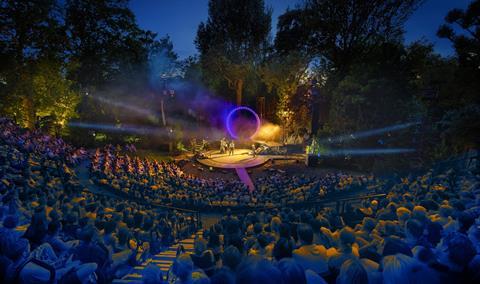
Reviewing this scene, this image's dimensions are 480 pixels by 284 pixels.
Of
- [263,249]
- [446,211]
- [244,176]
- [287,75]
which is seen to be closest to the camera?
[263,249]

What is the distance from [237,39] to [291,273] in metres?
34.5

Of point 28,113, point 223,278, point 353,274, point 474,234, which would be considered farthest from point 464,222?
point 28,113

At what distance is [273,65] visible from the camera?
29.9 meters

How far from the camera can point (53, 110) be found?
18.8m

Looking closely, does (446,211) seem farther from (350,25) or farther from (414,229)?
(350,25)

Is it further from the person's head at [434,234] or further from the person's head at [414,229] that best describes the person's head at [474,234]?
the person's head at [414,229]

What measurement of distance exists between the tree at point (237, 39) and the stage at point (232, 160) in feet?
44.8

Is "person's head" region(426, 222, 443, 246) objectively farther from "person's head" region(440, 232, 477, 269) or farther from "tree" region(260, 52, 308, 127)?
"tree" region(260, 52, 308, 127)

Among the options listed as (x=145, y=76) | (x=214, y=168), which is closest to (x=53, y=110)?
(x=145, y=76)

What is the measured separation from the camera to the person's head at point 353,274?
1.55m

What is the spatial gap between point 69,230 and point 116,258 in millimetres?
1130

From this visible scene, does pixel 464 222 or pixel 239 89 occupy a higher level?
pixel 239 89

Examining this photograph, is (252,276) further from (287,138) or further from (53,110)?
(287,138)

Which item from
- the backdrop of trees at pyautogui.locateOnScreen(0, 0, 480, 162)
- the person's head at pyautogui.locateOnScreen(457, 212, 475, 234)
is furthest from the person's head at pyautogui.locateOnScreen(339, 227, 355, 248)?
A: the backdrop of trees at pyautogui.locateOnScreen(0, 0, 480, 162)
